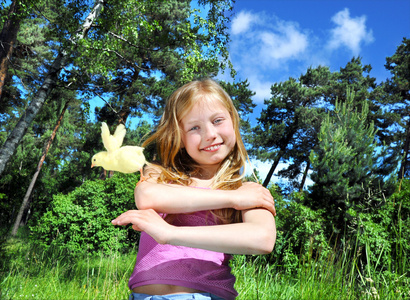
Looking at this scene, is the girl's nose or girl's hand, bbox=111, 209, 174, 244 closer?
girl's hand, bbox=111, 209, 174, 244

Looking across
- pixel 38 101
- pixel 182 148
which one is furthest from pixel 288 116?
pixel 182 148

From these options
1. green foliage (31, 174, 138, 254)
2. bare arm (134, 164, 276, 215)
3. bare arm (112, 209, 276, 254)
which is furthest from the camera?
green foliage (31, 174, 138, 254)

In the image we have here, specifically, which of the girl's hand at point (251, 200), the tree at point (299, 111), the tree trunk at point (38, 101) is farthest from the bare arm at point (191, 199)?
the tree at point (299, 111)

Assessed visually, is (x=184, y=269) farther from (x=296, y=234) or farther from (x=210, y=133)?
(x=296, y=234)

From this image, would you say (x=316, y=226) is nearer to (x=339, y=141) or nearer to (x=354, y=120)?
(x=339, y=141)

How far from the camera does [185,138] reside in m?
1.28

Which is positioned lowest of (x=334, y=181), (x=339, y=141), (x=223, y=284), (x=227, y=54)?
(x=223, y=284)

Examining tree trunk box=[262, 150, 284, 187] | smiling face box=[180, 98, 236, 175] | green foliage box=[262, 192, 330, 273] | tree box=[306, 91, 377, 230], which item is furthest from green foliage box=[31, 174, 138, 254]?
tree trunk box=[262, 150, 284, 187]

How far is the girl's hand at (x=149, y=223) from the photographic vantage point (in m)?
0.91

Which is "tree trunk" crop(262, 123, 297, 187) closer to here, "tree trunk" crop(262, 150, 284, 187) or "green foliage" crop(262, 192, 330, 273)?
"tree trunk" crop(262, 150, 284, 187)

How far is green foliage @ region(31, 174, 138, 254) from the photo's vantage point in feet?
29.5

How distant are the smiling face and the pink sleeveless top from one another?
34cm

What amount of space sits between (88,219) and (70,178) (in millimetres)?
11764

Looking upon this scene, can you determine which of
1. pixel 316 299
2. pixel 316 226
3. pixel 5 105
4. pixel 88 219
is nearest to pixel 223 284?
pixel 316 299
